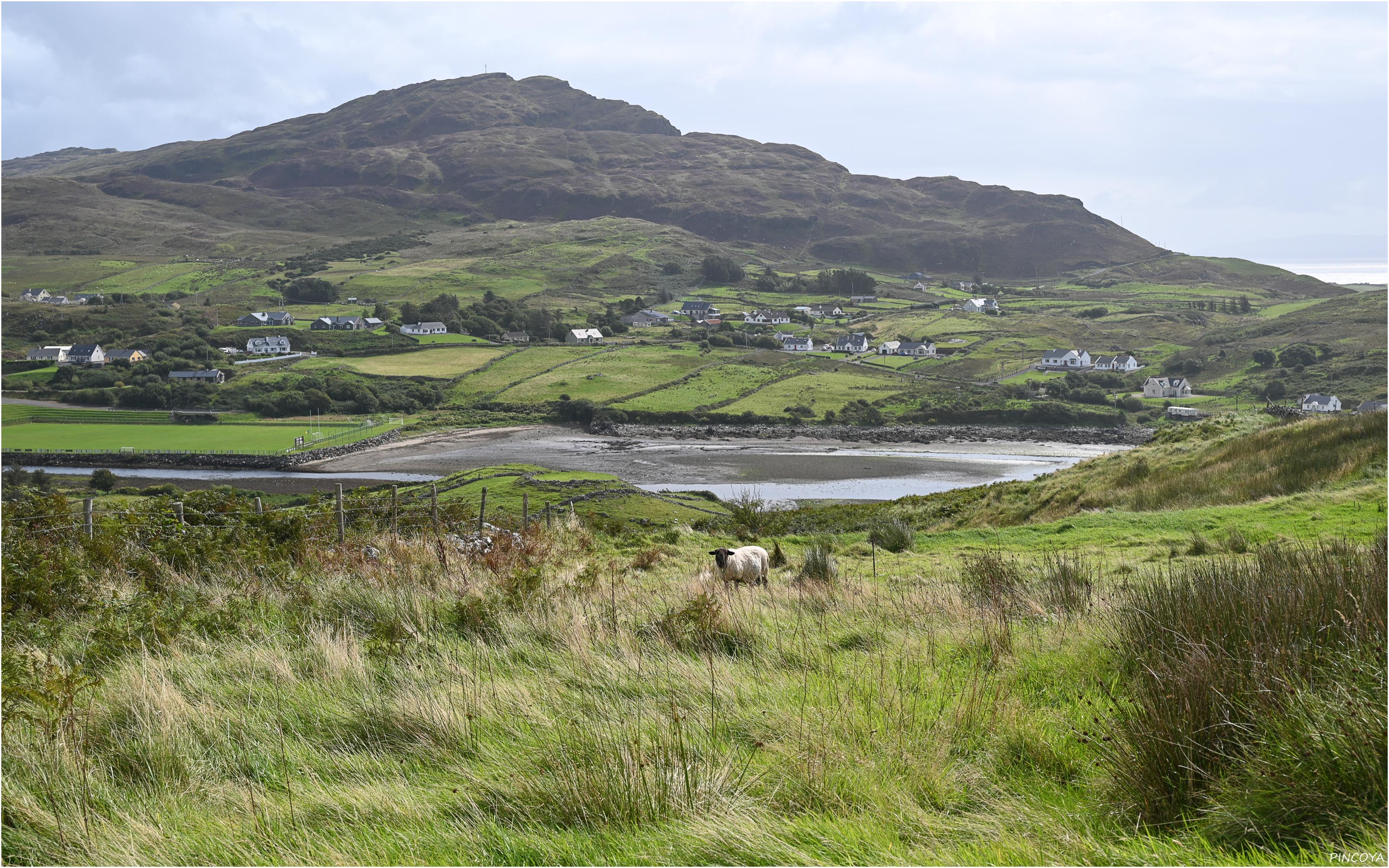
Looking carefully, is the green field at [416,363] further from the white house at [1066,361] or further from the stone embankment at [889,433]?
the white house at [1066,361]

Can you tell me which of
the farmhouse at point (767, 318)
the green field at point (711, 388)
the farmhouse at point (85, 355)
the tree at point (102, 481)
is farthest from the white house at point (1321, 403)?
the farmhouse at point (85, 355)

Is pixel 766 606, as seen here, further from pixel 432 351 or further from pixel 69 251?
pixel 69 251

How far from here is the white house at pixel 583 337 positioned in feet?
427

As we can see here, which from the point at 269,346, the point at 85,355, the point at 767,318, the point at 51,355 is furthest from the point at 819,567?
the point at 767,318

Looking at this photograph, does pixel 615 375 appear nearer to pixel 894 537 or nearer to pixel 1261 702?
pixel 894 537

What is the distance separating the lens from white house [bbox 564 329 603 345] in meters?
130

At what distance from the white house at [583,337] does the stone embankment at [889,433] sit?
44423mm

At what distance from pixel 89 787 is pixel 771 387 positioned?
9846 centimetres

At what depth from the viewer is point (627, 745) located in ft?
12.9

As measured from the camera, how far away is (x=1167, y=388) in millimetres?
105812

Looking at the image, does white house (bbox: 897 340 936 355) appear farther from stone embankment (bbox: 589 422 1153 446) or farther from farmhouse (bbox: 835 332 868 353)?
stone embankment (bbox: 589 422 1153 446)

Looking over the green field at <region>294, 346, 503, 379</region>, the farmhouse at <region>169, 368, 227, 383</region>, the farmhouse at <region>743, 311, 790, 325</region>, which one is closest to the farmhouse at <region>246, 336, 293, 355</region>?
the green field at <region>294, 346, 503, 379</region>

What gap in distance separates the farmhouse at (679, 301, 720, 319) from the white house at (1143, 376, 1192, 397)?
73.6 metres

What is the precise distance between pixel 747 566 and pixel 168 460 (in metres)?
74.2
